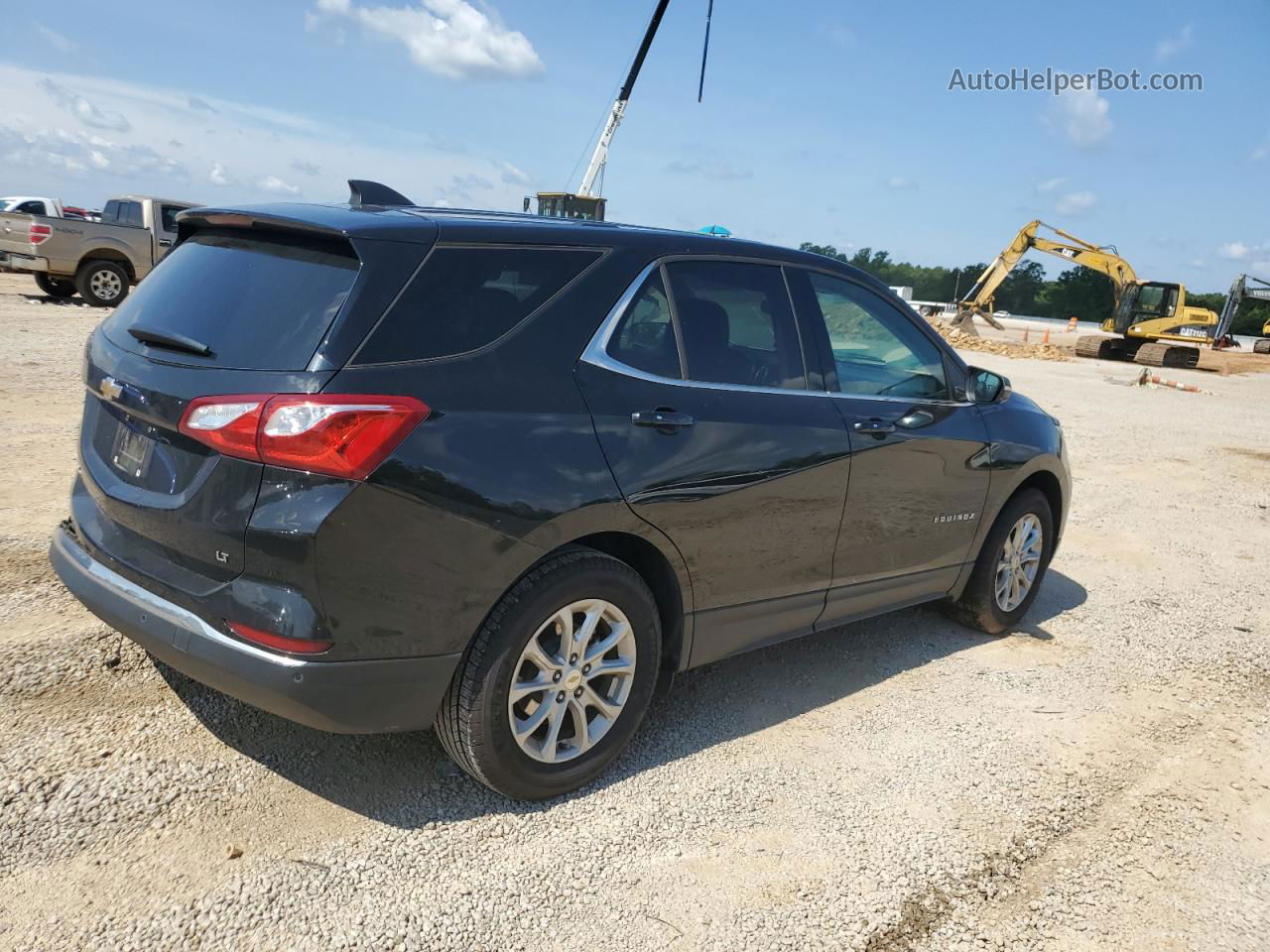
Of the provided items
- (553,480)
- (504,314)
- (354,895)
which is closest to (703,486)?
(553,480)

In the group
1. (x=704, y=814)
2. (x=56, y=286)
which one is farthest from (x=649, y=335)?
(x=56, y=286)

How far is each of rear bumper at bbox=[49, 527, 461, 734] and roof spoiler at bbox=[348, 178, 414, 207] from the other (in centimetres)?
151

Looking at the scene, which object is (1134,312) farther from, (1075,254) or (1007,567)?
(1007,567)

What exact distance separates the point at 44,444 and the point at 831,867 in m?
6.26

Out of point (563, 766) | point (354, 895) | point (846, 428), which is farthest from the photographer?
point (846, 428)

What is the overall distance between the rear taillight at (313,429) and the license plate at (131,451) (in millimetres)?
373

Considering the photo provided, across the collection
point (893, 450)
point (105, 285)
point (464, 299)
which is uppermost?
point (464, 299)

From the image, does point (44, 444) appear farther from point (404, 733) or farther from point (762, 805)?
point (762, 805)

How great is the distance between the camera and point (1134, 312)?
31.4 metres

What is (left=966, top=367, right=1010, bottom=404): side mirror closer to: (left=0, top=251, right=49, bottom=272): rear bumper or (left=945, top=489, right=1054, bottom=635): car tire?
(left=945, top=489, right=1054, bottom=635): car tire

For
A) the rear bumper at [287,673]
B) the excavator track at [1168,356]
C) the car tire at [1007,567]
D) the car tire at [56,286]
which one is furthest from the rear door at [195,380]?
the excavator track at [1168,356]

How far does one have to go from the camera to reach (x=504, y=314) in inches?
119

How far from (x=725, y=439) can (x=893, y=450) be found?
108 cm

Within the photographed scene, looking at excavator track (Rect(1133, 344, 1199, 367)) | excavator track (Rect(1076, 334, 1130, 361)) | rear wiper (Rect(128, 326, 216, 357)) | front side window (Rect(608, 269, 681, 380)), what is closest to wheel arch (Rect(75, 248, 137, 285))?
rear wiper (Rect(128, 326, 216, 357))
